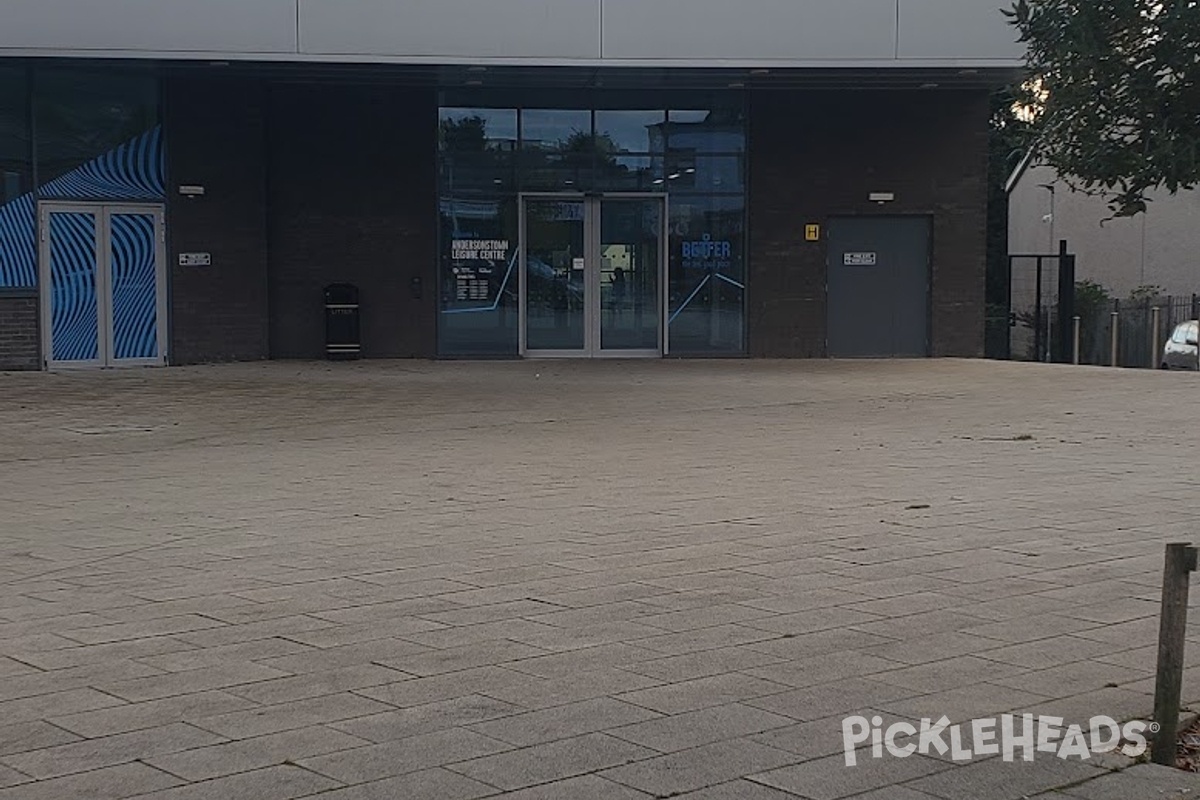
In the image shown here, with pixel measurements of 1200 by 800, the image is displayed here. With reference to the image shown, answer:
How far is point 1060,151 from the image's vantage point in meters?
5.95

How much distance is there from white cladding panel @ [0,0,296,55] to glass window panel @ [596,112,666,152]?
6.01m

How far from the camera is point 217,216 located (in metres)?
23.7

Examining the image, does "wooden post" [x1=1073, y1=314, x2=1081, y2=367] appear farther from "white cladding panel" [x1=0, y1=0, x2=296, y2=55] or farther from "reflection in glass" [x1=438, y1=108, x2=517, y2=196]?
"white cladding panel" [x1=0, y1=0, x2=296, y2=55]

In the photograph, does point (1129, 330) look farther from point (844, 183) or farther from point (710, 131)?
point (710, 131)

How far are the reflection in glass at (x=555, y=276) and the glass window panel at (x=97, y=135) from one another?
5792mm

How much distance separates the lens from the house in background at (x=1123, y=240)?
3369 centimetres

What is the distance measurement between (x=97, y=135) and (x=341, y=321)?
4.54 m

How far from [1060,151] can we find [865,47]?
51.2 feet

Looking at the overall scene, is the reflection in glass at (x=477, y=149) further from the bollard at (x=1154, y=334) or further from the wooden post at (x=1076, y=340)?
the bollard at (x=1154, y=334)

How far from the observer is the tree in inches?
207

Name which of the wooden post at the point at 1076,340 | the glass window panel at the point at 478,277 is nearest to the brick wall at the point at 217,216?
A: the glass window panel at the point at 478,277

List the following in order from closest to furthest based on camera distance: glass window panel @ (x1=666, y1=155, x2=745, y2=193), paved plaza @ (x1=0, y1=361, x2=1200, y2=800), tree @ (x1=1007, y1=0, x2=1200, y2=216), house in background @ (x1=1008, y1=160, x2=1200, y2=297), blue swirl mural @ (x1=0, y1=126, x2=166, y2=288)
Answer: paved plaza @ (x1=0, y1=361, x2=1200, y2=800), tree @ (x1=1007, y1=0, x2=1200, y2=216), blue swirl mural @ (x1=0, y1=126, x2=166, y2=288), glass window panel @ (x1=666, y1=155, x2=745, y2=193), house in background @ (x1=1008, y1=160, x2=1200, y2=297)

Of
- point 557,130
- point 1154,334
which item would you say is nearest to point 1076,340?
point 1154,334

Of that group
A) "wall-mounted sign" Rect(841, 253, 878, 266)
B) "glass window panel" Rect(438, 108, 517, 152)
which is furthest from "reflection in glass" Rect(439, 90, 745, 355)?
"wall-mounted sign" Rect(841, 253, 878, 266)
